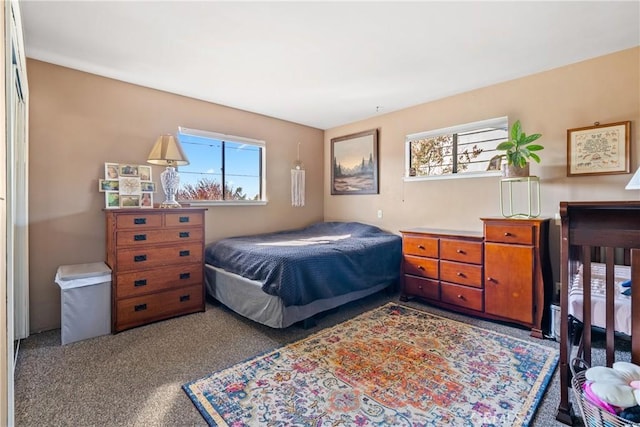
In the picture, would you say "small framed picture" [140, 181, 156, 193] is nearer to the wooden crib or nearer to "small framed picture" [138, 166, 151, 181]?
"small framed picture" [138, 166, 151, 181]

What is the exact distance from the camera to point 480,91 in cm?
327

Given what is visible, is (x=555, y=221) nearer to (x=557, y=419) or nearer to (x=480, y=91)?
(x=480, y=91)

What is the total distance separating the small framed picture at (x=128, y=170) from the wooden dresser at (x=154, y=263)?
17.2 inches

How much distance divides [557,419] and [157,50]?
3.49 m

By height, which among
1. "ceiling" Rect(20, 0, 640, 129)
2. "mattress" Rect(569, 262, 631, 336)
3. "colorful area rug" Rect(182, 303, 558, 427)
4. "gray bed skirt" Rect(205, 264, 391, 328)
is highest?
"ceiling" Rect(20, 0, 640, 129)

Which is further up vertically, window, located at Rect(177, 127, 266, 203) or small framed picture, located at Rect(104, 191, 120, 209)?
window, located at Rect(177, 127, 266, 203)

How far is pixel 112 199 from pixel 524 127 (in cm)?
398

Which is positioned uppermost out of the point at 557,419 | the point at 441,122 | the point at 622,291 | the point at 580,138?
the point at 441,122

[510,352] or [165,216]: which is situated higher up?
[165,216]

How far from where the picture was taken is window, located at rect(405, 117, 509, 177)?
324 centimetres

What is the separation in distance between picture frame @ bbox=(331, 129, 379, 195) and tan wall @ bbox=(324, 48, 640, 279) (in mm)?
103

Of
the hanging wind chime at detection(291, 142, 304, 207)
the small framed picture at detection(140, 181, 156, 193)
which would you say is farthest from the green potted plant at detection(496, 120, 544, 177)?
the small framed picture at detection(140, 181, 156, 193)

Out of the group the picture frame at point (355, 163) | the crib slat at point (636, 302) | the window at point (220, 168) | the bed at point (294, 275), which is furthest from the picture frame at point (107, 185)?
the crib slat at point (636, 302)

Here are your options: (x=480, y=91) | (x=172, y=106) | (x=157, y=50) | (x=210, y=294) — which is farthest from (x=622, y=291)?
(x=172, y=106)
